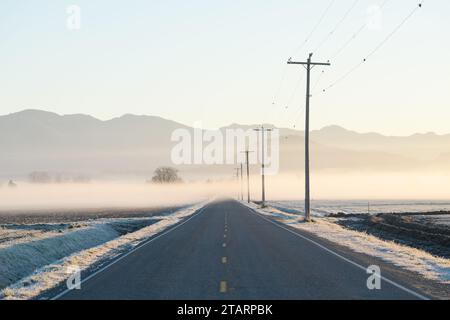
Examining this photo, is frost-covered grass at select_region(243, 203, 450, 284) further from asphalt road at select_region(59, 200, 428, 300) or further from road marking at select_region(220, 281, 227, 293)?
road marking at select_region(220, 281, 227, 293)

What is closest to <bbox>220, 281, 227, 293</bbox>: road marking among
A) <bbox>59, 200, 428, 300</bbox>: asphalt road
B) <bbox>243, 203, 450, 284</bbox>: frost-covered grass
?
<bbox>59, 200, 428, 300</bbox>: asphalt road

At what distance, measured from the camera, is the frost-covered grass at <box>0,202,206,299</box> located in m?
17.2

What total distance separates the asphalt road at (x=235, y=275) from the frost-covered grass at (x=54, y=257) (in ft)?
4.01

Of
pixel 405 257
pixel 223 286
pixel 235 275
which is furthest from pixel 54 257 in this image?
pixel 223 286

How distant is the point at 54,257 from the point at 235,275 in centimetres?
1642

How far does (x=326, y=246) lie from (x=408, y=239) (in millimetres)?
15889

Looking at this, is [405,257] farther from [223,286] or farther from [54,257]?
[54,257]

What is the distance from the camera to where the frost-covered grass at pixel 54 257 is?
56.4ft

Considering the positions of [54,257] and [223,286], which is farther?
[54,257]

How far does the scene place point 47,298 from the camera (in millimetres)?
14711

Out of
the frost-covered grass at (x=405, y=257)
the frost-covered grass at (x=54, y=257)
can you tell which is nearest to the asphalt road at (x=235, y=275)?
the frost-covered grass at (x=54, y=257)

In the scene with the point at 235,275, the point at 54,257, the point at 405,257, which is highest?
the point at 235,275

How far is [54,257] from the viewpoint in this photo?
31688mm
